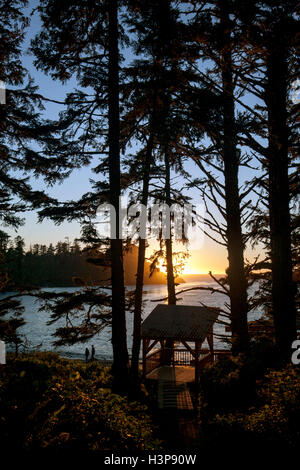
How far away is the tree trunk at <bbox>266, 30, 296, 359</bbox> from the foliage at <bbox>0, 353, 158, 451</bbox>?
3969 millimetres

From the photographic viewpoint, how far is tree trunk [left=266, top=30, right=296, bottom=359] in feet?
24.6

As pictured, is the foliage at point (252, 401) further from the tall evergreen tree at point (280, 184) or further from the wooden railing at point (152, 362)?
the wooden railing at point (152, 362)

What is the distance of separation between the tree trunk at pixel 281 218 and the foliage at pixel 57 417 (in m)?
3.97

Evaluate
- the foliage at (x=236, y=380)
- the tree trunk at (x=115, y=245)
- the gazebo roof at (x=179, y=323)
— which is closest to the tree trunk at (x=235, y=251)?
the foliage at (x=236, y=380)

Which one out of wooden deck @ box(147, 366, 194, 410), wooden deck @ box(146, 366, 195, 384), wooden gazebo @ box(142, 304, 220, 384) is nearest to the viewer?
wooden deck @ box(147, 366, 194, 410)

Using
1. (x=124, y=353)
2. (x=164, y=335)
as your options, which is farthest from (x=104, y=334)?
(x=124, y=353)

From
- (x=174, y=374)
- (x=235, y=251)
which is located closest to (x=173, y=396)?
(x=174, y=374)

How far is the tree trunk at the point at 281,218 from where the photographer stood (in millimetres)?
7492

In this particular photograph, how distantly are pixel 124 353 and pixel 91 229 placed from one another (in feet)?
18.9

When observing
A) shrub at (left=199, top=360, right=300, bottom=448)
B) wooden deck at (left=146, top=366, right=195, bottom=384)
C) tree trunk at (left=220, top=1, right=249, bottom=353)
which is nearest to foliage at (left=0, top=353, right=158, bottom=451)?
shrub at (left=199, top=360, right=300, bottom=448)

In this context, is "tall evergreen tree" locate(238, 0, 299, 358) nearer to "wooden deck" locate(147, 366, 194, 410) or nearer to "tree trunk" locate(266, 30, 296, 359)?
"tree trunk" locate(266, 30, 296, 359)

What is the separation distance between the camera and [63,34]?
32.2 ft

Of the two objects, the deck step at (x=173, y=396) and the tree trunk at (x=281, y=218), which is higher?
the tree trunk at (x=281, y=218)
